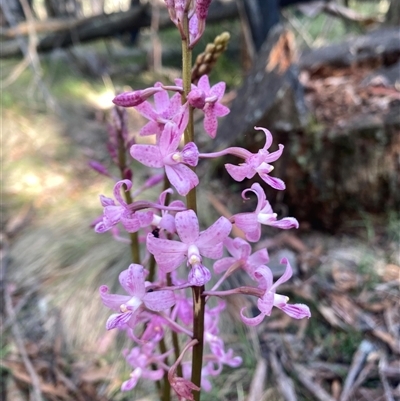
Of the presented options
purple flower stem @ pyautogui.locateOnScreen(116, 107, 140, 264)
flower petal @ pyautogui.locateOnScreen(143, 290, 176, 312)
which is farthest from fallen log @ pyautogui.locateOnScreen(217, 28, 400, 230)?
flower petal @ pyautogui.locateOnScreen(143, 290, 176, 312)

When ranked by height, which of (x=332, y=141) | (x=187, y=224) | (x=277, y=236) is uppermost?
(x=187, y=224)

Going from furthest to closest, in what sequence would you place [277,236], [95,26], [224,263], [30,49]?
[95,26] < [30,49] < [277,236] < [224,263]

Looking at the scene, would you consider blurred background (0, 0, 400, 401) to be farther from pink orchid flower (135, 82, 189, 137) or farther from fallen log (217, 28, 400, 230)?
pink orchid flower (135, 82, 189, 137)

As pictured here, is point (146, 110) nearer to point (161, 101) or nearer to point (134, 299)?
point (161, 101)

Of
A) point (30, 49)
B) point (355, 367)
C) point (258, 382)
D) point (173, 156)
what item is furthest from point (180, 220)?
point (30, 49)

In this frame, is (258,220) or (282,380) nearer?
(258,220)

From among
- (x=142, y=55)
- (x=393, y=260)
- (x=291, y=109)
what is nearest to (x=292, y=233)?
(x=393, y=260)

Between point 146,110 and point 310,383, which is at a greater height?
point 146,110

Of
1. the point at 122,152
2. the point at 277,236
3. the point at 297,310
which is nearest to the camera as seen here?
the point at 297,310
